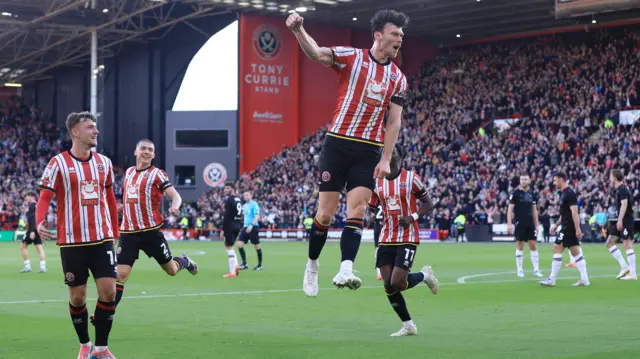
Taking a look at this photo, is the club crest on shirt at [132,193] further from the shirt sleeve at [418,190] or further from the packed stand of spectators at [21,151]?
the packed stand of spectators at [21,151]

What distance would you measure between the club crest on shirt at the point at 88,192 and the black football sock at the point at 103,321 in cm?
100

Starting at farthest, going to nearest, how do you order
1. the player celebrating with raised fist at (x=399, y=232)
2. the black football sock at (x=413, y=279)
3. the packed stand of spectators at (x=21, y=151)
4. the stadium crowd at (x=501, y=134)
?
the packed stand of spectators at (x=21, y=151)
the stadium crowd at (x=501, y=134)
the black football sock at (x=413, y=279)
the player celebrating with raised fist at (x=399, y=232)

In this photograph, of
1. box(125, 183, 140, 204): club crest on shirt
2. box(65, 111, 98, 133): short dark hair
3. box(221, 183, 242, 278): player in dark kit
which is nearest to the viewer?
box(65, 111, 98, 133): short dark hair

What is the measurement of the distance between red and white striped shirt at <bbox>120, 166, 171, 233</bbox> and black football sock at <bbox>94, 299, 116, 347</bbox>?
176 inches

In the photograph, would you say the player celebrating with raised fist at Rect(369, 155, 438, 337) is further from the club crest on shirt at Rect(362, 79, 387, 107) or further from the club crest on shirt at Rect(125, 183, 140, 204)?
the club crest on shirt at Rect(125, 183, 140, 204)

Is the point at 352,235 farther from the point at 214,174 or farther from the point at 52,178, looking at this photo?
the point at 214,174

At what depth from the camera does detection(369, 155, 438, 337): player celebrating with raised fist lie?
11.5 metres

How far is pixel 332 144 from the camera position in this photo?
8.88m

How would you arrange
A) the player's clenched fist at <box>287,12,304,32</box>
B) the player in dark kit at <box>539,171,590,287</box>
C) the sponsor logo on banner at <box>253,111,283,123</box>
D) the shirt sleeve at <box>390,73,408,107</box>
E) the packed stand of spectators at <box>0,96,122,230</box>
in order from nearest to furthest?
1. the player's clenched fist at <box>287,12,304,32</box>
2. the shirt sleeve at <box>390,73,408,107</box>
3. the player in dark kit at <box>539,171,590,287</box>
4. the sponsor logo on banner at <box>253,111,283,123</box>
5. the packed stand of spectators at <box>0,96,122,230</box>

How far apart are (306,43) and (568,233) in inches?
490

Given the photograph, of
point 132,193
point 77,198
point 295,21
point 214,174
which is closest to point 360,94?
point 295,21

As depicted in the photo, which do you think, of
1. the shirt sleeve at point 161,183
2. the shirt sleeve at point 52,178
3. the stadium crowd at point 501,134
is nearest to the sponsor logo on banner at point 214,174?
the stadium crowd at point 501,134

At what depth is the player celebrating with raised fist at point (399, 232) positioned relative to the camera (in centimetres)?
1152

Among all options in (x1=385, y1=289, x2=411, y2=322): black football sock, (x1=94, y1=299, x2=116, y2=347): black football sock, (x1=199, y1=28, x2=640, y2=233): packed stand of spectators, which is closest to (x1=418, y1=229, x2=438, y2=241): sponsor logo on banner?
(x1=199, y1=28, x2=640, y2=233): packed stand of spectators
